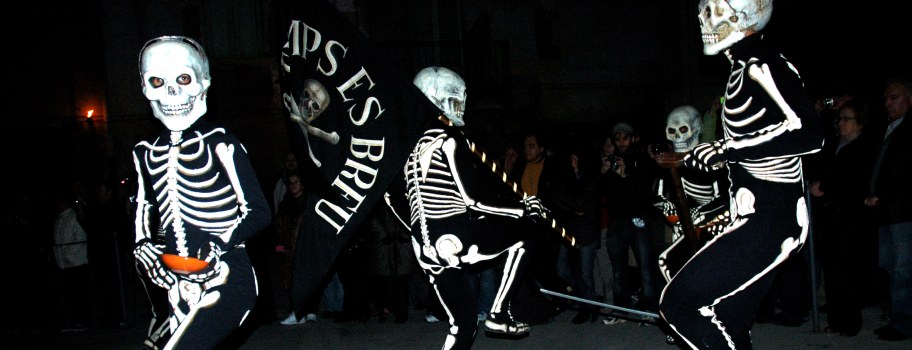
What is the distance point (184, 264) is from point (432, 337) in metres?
3.71

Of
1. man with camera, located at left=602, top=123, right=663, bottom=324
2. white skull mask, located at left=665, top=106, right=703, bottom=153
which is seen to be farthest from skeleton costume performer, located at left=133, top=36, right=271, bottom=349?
man with camera, located at left=602, top=123, right=663, bottom=324

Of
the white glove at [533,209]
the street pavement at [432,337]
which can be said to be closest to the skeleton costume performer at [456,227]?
the white glove at [533,209]

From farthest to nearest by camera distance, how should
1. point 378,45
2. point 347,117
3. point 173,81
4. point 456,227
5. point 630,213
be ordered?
point 378,45 → point 630,213 → point 347,117 → point 456,227 → point 173,81

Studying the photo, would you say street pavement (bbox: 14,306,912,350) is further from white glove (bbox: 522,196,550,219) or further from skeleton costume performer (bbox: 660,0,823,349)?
skeleton costume performer (bbox: 660,0,823,349)

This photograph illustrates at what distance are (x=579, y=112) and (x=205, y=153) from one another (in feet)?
44.6

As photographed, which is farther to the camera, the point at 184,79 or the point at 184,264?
the point at 184,79

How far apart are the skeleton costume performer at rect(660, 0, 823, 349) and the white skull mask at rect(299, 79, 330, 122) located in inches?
99.6

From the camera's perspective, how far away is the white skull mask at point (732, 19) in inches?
178

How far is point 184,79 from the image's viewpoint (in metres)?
4.65

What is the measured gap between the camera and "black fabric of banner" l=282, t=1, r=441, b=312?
5723mm

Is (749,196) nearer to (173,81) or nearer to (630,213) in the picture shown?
(173,81)

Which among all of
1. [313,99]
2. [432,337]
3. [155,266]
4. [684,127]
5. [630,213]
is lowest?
[432,337]

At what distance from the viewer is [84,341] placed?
864 centimetres

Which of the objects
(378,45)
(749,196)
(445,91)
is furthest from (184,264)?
(378,45)
